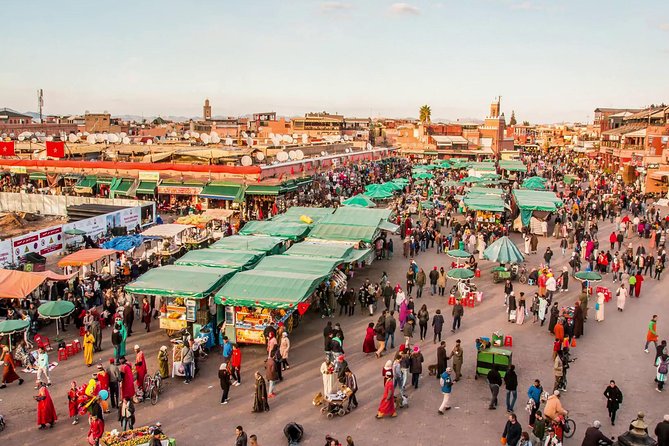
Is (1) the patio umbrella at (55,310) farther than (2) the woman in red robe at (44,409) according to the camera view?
→ Yes

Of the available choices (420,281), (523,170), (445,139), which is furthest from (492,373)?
(445,139)

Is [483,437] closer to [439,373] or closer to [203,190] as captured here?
[439,373]

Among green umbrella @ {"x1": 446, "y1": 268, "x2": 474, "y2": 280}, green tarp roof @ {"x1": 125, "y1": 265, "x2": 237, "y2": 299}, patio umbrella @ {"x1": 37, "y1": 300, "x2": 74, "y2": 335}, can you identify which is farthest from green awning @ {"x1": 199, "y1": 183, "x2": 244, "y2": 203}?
patio umbrella @ {"x1": 37, "y1": 300, "x2": 74, "y2": 335}

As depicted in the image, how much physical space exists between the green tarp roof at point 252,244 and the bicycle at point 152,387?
7.55 metres

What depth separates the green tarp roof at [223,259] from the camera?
666 inches

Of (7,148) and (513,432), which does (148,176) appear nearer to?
(7,148)

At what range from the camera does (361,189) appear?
150 feet

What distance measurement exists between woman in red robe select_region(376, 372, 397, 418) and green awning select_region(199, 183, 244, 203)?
24.8 m

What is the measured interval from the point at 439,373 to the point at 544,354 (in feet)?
11.0

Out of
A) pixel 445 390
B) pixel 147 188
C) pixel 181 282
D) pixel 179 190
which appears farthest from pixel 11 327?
pixel 147 188

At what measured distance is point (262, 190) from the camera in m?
34.7

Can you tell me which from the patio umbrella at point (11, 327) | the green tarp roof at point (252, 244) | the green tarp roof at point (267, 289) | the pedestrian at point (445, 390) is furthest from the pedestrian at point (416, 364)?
the patio umbrella at point (11, 327)

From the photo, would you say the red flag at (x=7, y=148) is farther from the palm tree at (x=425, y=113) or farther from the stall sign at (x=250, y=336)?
the palm tree at (x=425, y=113)

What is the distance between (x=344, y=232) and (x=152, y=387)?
37.6 feet
